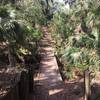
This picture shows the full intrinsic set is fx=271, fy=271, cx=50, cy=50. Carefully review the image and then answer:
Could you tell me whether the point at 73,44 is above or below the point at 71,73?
above

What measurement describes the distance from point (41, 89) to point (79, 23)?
13.3m

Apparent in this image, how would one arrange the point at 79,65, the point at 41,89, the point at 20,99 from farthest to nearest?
the point at 79,65
the point at 41,89
the point at 20,99

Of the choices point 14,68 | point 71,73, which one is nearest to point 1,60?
point 14,68

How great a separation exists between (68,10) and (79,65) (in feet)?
43.8

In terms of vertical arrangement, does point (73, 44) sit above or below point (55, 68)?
above

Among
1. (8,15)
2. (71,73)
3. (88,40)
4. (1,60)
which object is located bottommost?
(71,73)

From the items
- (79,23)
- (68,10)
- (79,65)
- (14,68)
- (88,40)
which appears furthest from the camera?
(68,10)

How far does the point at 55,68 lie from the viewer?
52.7 ft

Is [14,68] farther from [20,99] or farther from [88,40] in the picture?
[20,99]

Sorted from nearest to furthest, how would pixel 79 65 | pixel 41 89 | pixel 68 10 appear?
pixel 41 89
pixel 79 65
pixel 68 10

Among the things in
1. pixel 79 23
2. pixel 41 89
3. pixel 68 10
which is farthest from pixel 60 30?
pixel 41 89

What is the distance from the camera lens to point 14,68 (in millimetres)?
14469

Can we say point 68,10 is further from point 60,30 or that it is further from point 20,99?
point 20,99

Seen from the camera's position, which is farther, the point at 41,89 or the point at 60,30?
the point at 60,30
